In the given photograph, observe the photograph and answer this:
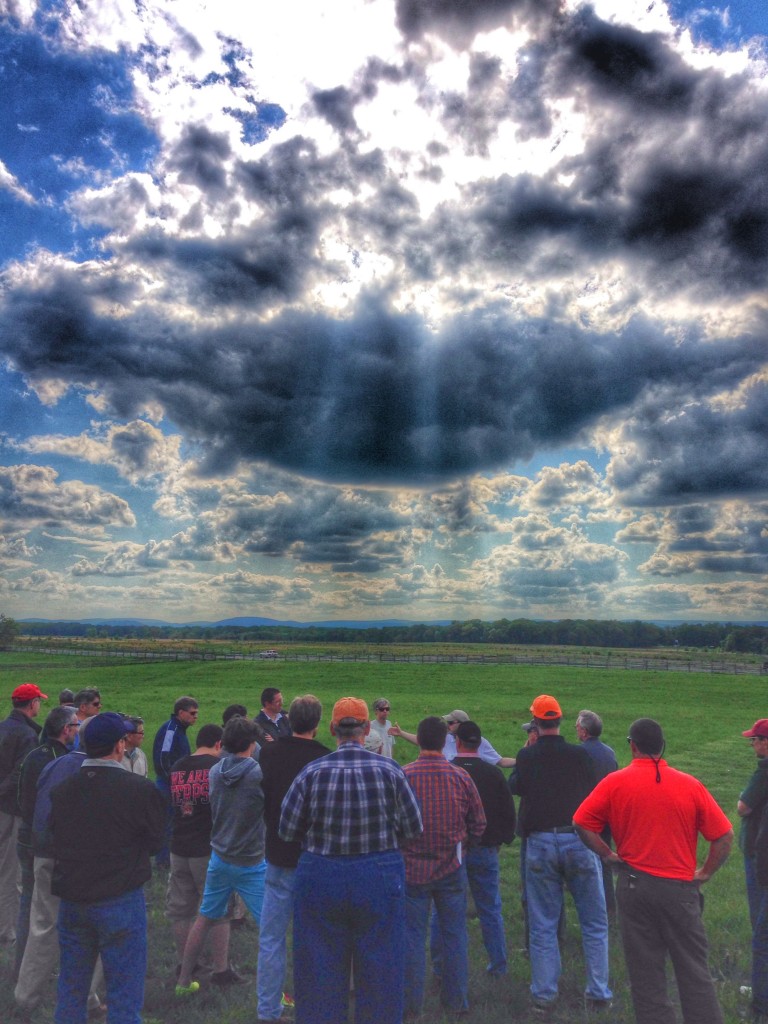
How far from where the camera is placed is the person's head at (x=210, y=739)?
724 cm

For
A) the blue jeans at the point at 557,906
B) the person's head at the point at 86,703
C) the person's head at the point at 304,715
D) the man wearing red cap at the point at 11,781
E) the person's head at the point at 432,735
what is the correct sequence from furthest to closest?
the person's head at the point at 86,703 < the man wearing red cap at the point at 11,781 < the blue jeans at the point at 557,906 < the person's head at the point at 432,735 < the person's head at the point at 304,715

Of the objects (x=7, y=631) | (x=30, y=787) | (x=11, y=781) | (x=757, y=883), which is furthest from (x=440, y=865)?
(x=7, y=631)

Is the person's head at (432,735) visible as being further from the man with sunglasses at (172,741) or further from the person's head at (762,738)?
the man with sunglasses at (172,741)

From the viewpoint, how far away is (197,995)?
256 inches

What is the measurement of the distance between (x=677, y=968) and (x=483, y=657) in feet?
259

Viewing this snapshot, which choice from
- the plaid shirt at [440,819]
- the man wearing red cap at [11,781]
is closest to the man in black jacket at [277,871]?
the plaid shirt at [440,819]

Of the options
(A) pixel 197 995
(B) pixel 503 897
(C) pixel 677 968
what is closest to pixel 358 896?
(C) pixel 677 968

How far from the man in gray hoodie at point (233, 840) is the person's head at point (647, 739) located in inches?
131

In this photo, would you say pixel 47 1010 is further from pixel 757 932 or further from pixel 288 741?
pixel 757 932

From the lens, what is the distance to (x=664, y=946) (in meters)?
5.04

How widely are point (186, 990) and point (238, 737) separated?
7.67 feet

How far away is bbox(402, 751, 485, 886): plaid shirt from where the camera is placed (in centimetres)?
596

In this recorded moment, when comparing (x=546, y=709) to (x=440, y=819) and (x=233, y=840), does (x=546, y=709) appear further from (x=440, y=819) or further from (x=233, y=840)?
(x=233, y=840)

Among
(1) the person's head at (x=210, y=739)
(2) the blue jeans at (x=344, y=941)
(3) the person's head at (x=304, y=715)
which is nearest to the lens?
(2) the blue jeans at (x=344, y=941)
